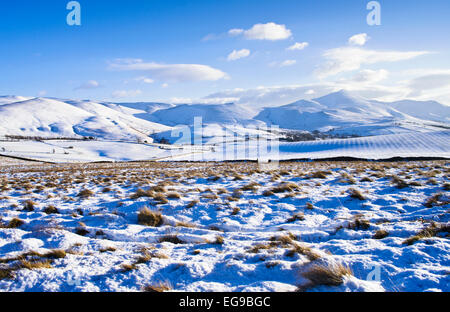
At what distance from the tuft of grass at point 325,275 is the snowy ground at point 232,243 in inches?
0.6

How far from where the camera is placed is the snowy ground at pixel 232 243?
376 cm

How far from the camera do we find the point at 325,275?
11.8 ft

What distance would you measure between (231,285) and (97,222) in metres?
4.77

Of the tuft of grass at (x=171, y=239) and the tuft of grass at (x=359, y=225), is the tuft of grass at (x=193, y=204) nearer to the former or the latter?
the tuft of grass at (x=171, y=239)

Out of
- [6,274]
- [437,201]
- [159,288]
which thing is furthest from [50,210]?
[437,201]

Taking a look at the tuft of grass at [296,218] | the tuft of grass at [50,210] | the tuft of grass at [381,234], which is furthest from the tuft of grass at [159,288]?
the tuft of grass at [50,210]

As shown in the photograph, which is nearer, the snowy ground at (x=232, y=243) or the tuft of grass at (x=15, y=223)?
the snowy ground at (x=232, y=243)

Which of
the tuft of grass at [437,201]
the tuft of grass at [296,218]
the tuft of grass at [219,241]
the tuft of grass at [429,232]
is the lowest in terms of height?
the tuft of grass at [219,241]

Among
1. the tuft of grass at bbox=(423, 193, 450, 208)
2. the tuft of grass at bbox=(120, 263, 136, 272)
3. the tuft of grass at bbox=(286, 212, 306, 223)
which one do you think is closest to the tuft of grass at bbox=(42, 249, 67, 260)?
the tuft of grass at bbox=(120, 263, 136, 272)

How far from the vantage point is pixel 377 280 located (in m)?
3.68

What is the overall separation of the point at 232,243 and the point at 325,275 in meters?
2.20

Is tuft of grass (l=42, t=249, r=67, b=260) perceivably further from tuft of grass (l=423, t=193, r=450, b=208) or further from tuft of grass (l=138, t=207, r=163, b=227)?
tuft of grass (l=423, t=193, r=450, b=208)

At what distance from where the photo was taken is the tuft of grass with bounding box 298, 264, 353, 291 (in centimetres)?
351

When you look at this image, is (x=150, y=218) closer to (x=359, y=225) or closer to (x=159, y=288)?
(x=159, y=288)
